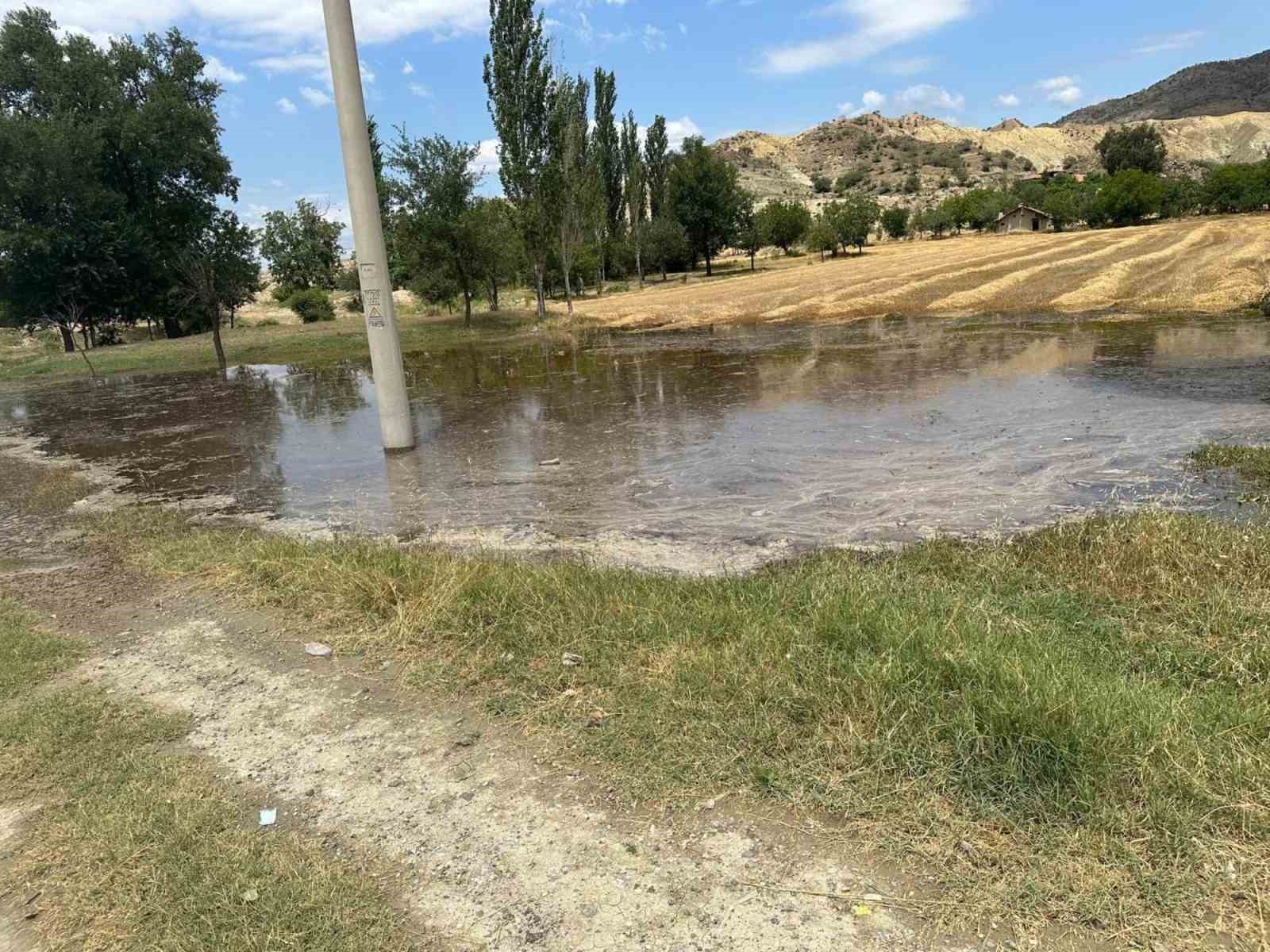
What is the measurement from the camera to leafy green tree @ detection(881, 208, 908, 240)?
82.1m

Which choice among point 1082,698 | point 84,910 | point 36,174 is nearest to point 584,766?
point 84,910

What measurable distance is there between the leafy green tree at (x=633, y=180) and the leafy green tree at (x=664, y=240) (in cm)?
77

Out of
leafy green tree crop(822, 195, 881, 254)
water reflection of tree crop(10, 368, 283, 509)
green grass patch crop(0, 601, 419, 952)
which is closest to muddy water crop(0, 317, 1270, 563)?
water reflection of tree crop(10, 368, 283, 509)

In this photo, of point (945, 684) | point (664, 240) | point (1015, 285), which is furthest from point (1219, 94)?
point (945, 684)

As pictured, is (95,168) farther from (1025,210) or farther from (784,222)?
(1025,210)

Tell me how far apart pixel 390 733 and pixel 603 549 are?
118 inches

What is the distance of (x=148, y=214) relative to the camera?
34812 millimetres

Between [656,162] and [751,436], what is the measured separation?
61522mm

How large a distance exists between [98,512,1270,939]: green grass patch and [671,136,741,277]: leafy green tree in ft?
203

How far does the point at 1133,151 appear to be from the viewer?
107m

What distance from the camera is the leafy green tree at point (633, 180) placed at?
61781mm

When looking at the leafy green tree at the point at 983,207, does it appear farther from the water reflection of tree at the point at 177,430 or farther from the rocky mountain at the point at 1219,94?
the rocky mountain at the point at 1219,94

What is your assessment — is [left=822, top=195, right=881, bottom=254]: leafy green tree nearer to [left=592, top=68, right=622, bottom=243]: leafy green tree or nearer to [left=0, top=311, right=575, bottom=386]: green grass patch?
[left=592, top=68, right=622, bottom=243]: leafy green tree

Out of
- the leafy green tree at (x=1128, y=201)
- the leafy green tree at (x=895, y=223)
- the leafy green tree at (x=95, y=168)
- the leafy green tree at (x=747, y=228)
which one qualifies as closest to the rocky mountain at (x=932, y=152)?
the leafy green tree at (x=895, y=223)
